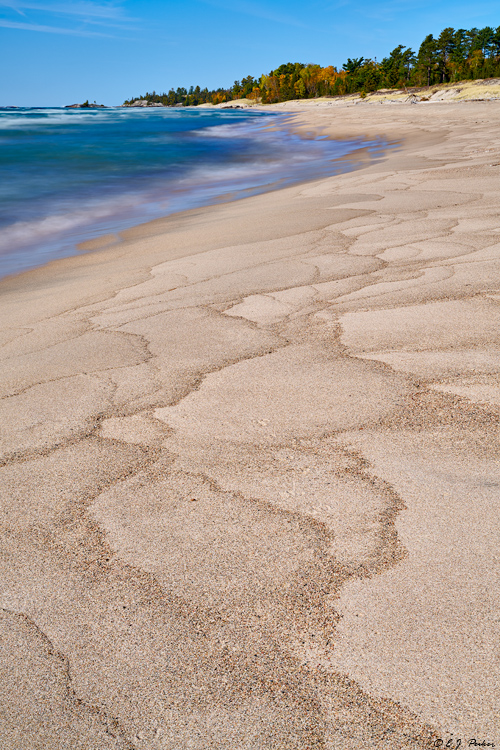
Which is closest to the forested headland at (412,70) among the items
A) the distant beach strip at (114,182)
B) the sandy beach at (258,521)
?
the distant beach strip at (114,182)

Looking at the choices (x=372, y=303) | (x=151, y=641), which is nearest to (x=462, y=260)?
(x=372, y=303)

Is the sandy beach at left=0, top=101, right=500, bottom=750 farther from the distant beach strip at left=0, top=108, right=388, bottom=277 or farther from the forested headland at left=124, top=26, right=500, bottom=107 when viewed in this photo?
the forested headland at left=124, top=26, right=500, bottom=107

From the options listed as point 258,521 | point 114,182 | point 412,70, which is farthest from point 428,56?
point 258,521

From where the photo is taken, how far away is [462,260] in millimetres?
4117

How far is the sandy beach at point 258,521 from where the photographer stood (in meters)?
1.24

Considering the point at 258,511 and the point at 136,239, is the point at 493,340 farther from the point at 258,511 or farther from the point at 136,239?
the point at 136,239

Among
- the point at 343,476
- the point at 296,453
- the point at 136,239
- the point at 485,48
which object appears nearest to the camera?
the point at 343,476

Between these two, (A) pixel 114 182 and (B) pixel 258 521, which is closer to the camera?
(B) pixel 258 521

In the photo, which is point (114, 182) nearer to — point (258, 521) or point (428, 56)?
point (258, 521)

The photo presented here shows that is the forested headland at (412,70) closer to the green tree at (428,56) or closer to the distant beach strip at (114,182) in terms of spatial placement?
the green tree at (428,56)

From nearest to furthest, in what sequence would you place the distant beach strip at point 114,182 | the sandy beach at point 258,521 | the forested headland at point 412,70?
the sandy beach at point 258,521
the distant beach strip at point 114,182
the forested headland at point 412,70

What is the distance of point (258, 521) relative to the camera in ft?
5.85

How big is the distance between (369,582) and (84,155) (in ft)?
76.4

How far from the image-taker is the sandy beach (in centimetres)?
124
